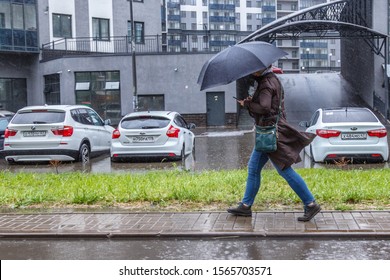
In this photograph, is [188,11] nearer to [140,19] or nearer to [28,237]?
[140,19]

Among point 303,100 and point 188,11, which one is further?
point 188,11

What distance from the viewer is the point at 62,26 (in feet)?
136

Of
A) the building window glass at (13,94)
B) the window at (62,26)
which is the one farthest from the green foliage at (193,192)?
the window at (62,26)

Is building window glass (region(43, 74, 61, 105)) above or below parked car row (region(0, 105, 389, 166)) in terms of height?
above

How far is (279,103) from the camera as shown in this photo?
21.6ft

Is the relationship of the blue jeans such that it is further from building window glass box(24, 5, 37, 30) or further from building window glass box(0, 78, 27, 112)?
building window glass box(24, 5, 37, 30)

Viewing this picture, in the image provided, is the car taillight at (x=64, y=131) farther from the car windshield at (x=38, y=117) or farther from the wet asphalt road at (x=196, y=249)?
the wet asphalt road at (x=196, y=249)

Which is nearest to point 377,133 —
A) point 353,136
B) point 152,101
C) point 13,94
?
point 353,136

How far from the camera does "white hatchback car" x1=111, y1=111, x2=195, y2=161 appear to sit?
48.9 ft

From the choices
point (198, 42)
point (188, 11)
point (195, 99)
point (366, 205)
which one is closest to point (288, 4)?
point (188, 11)

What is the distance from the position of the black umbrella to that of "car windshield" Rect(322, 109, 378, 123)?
777 cm

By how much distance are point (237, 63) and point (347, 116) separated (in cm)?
841

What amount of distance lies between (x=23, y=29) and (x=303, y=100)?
20.8 m

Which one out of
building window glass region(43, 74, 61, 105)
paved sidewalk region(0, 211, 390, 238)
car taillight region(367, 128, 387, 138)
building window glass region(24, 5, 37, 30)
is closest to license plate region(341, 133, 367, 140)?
car taillight region(367, 128, 387, 138)
